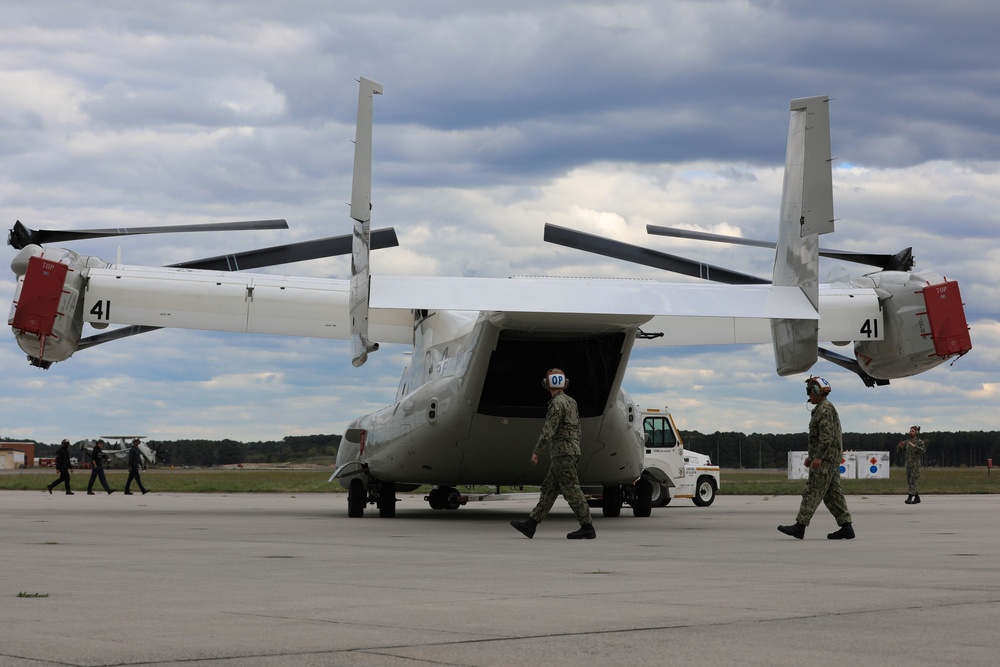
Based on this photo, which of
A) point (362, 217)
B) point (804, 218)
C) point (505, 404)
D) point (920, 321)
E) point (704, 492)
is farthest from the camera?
point (704, 492)

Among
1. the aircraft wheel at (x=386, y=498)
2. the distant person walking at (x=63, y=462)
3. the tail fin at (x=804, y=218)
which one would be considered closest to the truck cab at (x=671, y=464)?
the aircraft wheel at (x=386, y=498)

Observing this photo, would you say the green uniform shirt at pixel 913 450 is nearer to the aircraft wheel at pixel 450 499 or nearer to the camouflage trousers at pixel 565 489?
the aircraft wheel at pixel 450 499

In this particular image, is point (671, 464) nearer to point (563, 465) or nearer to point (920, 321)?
point (920, 321)

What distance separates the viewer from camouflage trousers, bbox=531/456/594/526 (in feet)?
42.7

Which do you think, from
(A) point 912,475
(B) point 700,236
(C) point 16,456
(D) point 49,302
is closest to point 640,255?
(B) point 700,236

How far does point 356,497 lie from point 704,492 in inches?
466

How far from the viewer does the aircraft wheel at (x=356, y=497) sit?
19266 mm

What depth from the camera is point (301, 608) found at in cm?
664

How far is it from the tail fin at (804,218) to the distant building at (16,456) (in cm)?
9054

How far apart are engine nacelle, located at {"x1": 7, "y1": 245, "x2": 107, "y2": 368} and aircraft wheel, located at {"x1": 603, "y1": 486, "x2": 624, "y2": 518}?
9.19 metres

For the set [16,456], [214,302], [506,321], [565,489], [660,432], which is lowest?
[16,456]

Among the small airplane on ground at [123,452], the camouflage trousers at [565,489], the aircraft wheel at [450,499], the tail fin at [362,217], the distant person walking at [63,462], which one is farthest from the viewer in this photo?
the small airplane on ground at [123,452]

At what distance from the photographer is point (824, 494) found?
13.1 m

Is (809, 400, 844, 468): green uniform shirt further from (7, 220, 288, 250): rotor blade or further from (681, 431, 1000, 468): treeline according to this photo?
(681, 431, 1000, 468): treeline
